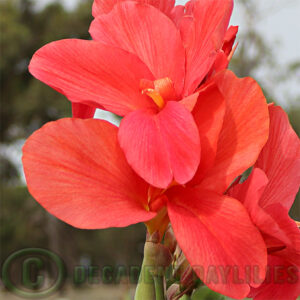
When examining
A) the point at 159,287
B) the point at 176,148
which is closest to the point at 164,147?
the point at 176,148

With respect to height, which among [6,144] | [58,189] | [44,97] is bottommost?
[6,144]

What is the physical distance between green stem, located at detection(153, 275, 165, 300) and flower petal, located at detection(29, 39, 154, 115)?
0.13 m

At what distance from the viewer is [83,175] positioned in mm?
310

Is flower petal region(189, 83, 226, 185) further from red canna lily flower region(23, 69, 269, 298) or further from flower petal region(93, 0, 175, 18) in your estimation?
flower petal region(93, 0, 175, 18)

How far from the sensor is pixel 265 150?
362mm

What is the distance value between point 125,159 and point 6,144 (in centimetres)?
1015

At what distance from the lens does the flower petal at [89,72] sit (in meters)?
0.34

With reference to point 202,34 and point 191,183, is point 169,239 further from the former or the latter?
point 202,34

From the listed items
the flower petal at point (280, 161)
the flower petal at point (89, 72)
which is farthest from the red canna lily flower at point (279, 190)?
the flower petal at point (89, 72)

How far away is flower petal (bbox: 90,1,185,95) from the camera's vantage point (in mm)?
364

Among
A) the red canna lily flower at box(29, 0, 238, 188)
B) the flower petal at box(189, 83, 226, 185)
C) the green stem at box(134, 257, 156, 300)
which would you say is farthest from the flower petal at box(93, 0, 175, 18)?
the green stem at box(134, 257, 156, 300)

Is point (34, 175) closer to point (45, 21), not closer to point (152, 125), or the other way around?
point (152, 125)

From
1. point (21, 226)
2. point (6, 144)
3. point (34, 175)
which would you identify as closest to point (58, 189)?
point (34, 175)

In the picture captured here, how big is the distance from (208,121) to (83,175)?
0.10m
